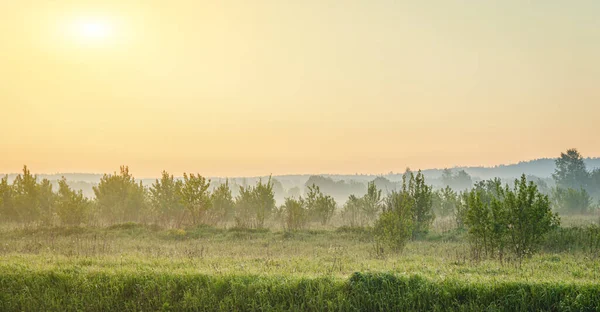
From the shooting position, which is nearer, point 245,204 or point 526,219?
point 526,219

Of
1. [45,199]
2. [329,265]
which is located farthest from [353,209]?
[329,265]

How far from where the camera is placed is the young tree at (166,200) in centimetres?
3688

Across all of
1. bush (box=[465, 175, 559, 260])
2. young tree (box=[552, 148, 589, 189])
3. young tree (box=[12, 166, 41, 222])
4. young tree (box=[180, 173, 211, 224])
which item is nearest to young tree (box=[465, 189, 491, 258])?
bush (box=[465, 175, 559, 260])

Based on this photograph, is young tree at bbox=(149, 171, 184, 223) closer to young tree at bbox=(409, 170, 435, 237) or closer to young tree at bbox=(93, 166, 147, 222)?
young tree at bbox=(93, 166, 147, 222)

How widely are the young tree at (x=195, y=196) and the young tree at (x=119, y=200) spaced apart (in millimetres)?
10416

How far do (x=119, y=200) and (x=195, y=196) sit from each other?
12.0 m

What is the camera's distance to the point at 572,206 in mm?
52594

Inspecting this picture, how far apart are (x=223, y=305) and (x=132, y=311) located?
2474 millimetres

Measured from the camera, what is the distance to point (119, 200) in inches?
1542

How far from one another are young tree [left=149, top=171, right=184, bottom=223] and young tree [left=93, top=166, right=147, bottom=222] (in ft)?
8.13

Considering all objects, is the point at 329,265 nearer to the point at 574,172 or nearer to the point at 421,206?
the point at 421,206

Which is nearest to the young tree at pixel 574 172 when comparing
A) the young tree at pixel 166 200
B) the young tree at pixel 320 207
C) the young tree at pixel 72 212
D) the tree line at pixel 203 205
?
the tree line at pixel 203 205

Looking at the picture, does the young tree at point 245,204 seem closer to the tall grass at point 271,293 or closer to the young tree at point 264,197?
the young tree at point 264,197

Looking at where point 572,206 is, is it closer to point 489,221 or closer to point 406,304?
point 489,221
